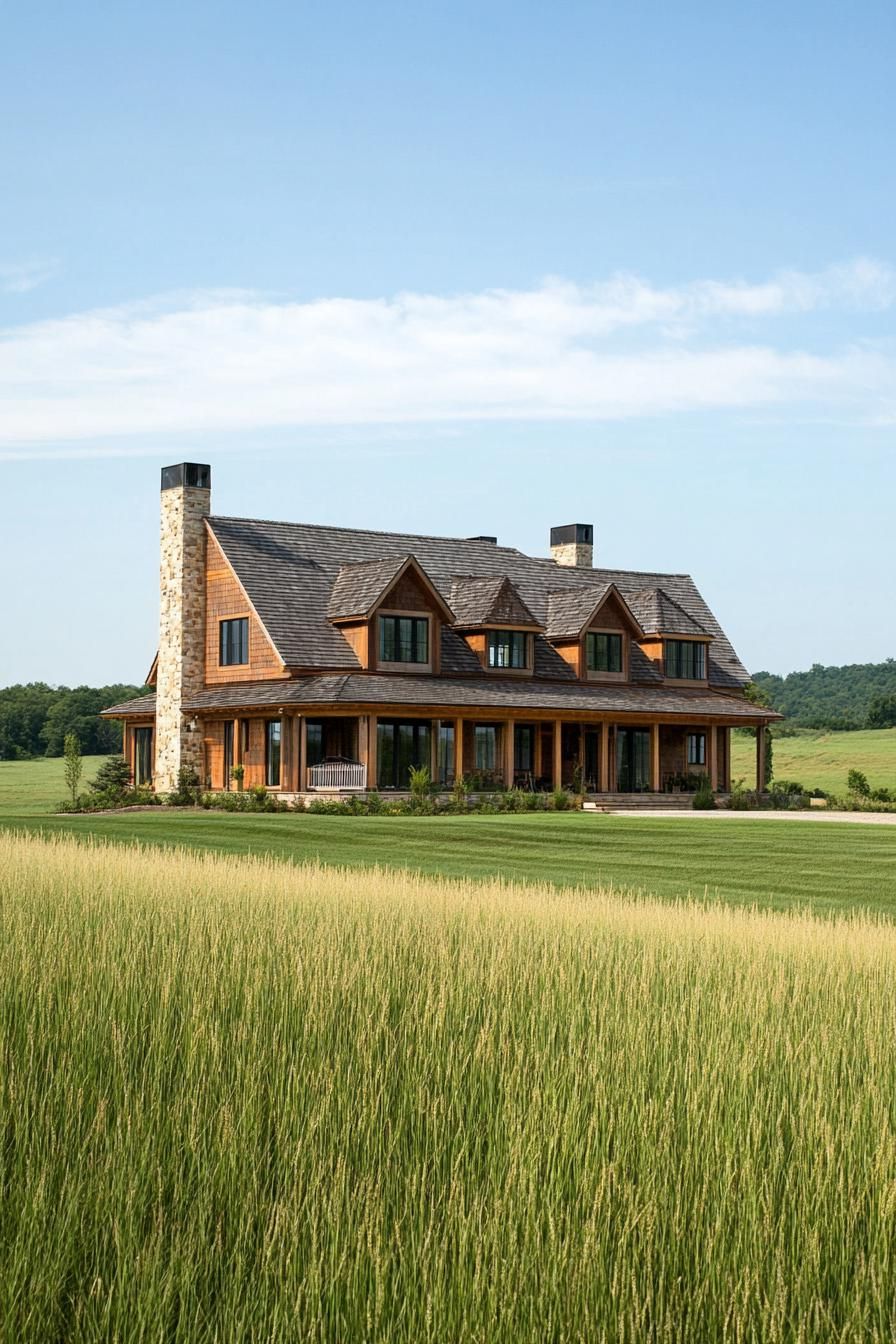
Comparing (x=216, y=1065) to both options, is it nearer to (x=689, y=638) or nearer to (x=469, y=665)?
(x=469, y=665)

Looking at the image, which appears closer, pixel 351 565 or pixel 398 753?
pixel 398 753

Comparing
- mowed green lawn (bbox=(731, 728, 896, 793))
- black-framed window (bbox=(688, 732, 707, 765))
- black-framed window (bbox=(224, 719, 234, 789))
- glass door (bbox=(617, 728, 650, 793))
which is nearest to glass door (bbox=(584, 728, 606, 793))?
glass door (bbox=(617, 728, 650, 793))

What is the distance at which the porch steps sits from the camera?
41719 mm

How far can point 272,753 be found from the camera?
4181cm

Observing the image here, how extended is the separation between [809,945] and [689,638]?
38.1 m

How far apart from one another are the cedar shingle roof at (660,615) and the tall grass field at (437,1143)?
3839 cm

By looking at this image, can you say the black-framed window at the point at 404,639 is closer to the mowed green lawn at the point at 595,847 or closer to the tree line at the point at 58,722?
the mowed green lawn at the point at 595,847

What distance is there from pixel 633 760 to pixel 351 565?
10.7 m

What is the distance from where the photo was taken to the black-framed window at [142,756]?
48.5m

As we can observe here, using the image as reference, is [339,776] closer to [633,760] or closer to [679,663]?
[633,760]

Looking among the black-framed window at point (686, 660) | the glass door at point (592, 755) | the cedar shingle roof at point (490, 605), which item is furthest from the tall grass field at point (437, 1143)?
the black-framed window at point (686, 660)

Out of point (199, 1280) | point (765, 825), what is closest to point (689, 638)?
point (765, 825)

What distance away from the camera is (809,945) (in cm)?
1183

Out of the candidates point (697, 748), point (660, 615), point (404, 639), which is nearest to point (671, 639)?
point (660, 615)
